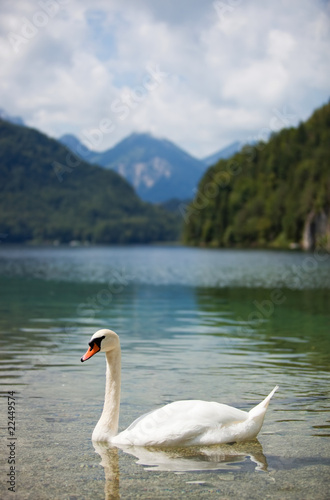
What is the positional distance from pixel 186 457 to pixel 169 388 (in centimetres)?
403

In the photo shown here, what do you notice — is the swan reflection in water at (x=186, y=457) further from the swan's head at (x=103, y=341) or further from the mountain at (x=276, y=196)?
the mountain at (x=276, y=196)

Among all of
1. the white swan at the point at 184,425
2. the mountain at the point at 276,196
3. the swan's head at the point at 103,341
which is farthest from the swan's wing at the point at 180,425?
the mountain at the point at 276,196

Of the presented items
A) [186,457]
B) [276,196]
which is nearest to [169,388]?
[186,457]

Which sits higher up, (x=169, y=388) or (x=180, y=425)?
(x=180, y=425)

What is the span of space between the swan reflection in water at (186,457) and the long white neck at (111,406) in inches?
6.0

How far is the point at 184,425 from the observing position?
27.4ft

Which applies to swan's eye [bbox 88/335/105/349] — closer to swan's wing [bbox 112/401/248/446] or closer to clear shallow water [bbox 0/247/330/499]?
swan's wing [bbox 112/401/248/446]

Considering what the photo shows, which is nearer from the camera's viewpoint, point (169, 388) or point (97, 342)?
point (97, 342)

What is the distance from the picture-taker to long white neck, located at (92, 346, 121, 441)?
8578mm

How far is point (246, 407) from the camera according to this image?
34.9 ft

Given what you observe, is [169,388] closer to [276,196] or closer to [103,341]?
[103,341]

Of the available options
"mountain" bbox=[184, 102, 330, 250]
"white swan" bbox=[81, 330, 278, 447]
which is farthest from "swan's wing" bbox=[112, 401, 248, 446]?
"mountain" bbox=[184, 102, 330, 250]

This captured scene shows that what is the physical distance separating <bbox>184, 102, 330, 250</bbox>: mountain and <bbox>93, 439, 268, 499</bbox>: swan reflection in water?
423 ft

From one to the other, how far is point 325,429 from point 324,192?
14053 cm
